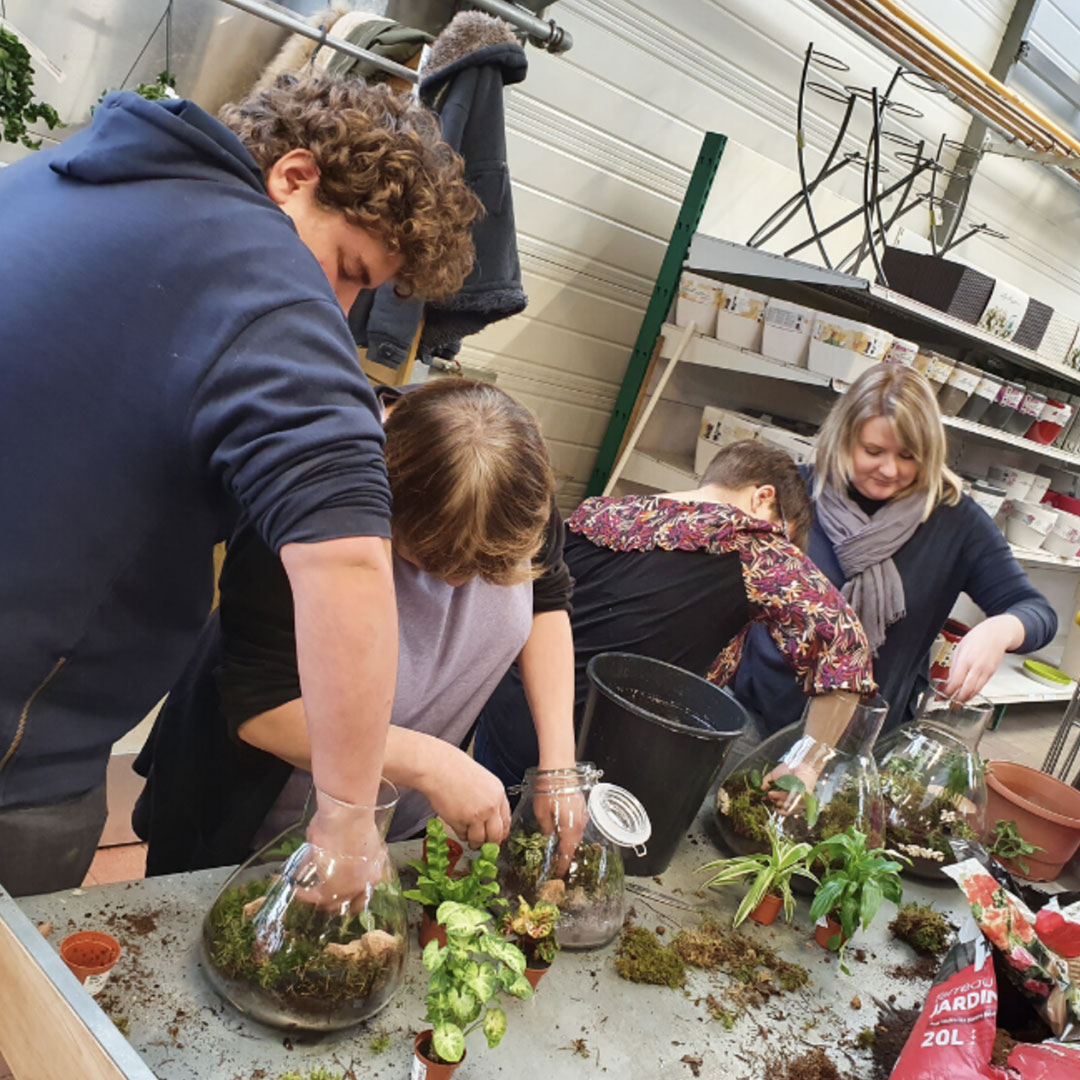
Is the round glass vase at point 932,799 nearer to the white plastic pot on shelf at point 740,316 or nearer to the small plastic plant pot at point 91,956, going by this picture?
the small plastic plant pot at point 91,956

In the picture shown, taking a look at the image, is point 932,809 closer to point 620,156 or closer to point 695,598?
point 695,598

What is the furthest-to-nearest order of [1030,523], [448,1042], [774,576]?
Result: [1030,523]
[774,576]
[448,1042]

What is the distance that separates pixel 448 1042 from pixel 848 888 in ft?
1.80

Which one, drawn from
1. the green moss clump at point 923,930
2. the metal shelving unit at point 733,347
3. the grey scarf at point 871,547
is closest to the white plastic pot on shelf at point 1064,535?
the metal shelving unit at point 733,347

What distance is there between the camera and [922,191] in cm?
502

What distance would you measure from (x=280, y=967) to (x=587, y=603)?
105 cm

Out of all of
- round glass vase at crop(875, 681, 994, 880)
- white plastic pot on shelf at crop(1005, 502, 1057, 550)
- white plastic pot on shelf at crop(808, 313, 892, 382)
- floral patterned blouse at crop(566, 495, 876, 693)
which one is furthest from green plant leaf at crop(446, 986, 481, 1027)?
white plastic pot on shelf at crop(1005, 502, 1057, 550)

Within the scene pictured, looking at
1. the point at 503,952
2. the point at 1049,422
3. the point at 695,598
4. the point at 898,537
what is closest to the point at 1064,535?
the point at 1049,422

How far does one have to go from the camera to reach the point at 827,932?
1088mm

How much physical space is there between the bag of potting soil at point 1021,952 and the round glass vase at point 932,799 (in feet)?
1.40

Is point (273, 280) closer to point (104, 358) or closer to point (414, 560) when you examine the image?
point (104, 358)

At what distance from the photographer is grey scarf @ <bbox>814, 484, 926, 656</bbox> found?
216 cm

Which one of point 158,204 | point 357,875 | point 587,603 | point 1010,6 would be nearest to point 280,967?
point 357,875

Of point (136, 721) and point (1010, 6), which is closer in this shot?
point (136, 721)
